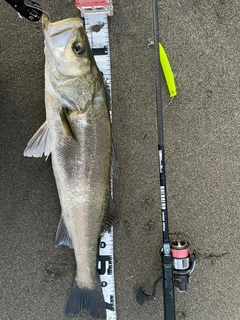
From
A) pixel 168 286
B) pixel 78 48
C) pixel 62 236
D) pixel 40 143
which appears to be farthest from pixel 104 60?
pixel 168 286

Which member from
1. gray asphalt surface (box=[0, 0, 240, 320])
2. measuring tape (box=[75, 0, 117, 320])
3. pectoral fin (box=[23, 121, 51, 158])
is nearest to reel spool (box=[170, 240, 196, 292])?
gray asphalt surface (box=[0, 0, 240, 320])

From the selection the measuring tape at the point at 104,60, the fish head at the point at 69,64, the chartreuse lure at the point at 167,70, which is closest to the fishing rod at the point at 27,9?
the fish head at the point at 69,64

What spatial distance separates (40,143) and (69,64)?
54cm

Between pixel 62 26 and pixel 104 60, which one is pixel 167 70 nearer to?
pixel 104 60

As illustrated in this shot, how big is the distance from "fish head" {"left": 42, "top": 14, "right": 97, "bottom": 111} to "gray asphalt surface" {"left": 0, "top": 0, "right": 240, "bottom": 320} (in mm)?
571

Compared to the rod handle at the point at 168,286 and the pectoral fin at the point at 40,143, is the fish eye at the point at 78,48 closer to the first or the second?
the pectoral fin at the point at 40,143

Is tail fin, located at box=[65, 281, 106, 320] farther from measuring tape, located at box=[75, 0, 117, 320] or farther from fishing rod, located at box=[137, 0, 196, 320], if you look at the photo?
fishing rod, located at box=[137, 0, 196, 320]

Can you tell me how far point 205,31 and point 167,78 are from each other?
1.50 feet

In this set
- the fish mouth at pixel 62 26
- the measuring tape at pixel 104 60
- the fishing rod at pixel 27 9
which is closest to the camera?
the fish mouth at pixel 62 26

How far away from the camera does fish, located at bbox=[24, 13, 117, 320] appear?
1.73 metres

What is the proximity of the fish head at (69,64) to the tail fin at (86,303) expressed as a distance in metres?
1.19

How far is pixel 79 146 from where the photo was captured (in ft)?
6.04

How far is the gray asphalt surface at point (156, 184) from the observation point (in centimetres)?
231

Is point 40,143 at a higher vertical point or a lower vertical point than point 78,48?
lower
